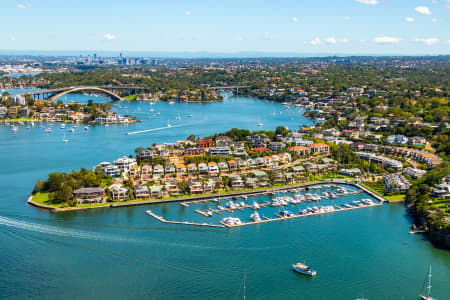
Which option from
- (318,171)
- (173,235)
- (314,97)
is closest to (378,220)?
(318,171)

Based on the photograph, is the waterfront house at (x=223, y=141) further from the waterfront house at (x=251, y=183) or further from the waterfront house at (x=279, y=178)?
the waterfront house at (x=251, y=183)

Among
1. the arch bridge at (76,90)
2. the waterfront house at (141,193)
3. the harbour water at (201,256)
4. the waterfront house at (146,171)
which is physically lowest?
the harbour water at (201,256)

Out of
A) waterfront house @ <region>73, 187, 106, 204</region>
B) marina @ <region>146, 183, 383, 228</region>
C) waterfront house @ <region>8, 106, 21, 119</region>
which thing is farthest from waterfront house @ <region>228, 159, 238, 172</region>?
waterfront house @ <region>8, 106, 21, 119</region>

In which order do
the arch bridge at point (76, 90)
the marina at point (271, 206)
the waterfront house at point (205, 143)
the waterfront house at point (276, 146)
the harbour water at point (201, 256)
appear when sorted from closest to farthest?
the harbour water at point (201, 256), the marina at point (271, 206), the waterfront house at point (276, 146), the waterfront house at point (205, 143), the arch bridge at point (76, 90)

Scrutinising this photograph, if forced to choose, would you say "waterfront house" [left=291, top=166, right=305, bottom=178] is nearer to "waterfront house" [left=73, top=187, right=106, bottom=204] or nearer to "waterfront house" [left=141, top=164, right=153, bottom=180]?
"waterfront house" [left=141, top=164, right=153, bottom=180]

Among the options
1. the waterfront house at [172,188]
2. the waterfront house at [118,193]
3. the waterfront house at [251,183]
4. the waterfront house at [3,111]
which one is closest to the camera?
the waterfront house at [118,193]

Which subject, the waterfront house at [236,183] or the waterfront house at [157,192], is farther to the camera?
the waterfront house at [236,183]

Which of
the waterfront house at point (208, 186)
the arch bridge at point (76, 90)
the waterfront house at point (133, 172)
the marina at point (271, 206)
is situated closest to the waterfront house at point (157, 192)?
the marina at point (271, 206)
